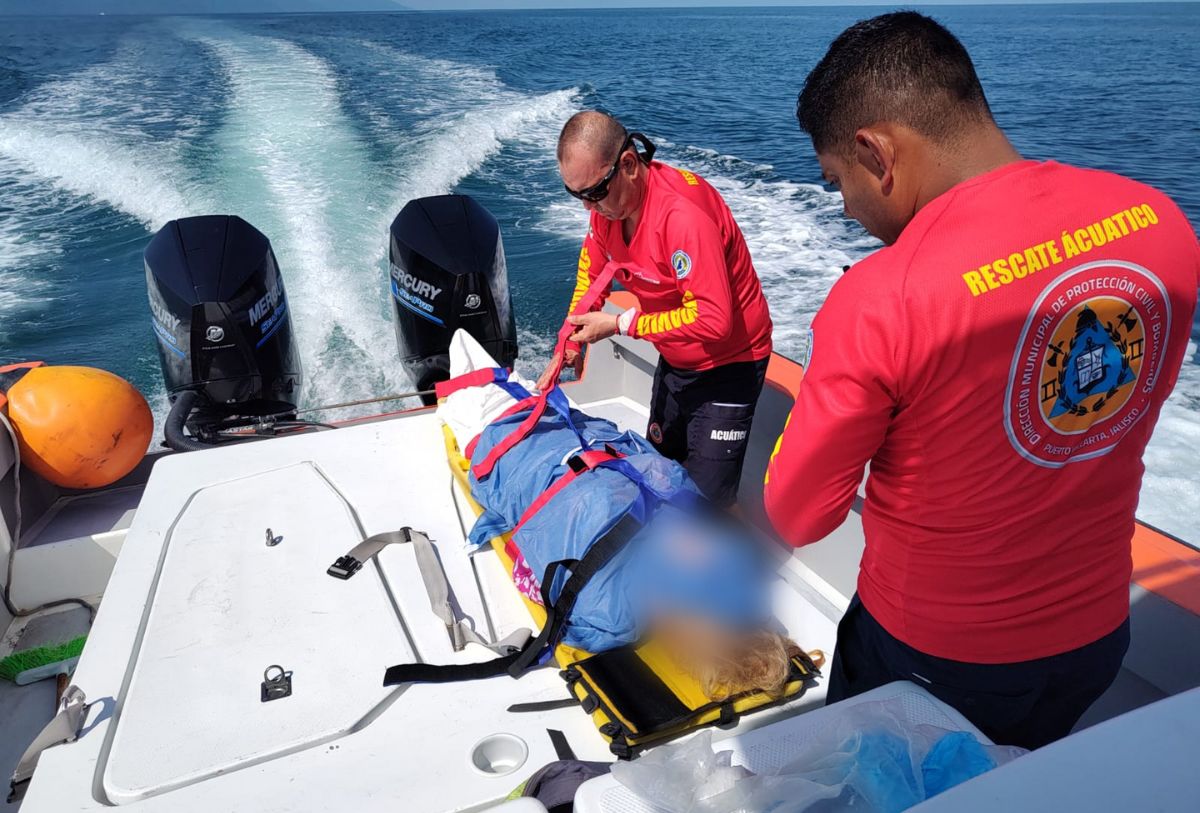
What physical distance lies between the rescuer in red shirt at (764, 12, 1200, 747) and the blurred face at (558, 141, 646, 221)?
3.25 ft

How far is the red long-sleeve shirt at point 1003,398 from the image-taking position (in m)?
0.88

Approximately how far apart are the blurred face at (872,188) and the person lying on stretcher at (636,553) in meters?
0.86

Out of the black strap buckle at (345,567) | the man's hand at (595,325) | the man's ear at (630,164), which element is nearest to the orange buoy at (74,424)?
the black strap buckle at (345,567)

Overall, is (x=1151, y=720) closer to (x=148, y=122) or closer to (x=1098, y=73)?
(x=148, y=122)

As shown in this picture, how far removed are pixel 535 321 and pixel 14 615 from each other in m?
3.95

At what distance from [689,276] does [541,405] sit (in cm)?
52

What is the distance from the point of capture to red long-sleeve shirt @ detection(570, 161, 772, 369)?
2.01 metres

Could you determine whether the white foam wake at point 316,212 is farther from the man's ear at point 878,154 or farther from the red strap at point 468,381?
the man's ear at point 878,154

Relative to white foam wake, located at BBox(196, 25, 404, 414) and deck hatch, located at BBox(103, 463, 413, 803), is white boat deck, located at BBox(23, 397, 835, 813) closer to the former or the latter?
deck hatch, located at BBox(103, 463, 413, 803)

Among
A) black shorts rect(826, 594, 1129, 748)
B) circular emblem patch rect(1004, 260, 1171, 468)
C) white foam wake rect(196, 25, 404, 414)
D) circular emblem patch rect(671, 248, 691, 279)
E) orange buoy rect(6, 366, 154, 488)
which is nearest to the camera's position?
circular emblem patch rect(1004, 260, 1171, 468)

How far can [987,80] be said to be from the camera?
17297 mm

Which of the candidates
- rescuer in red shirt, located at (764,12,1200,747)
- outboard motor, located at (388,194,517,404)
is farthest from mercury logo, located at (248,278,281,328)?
rescuer in red shirt, located at (764,12,1200,747)

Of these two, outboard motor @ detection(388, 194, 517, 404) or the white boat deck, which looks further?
outboard motor @ detection(388, 194, 517, 404)

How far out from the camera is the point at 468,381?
96.4 inches
